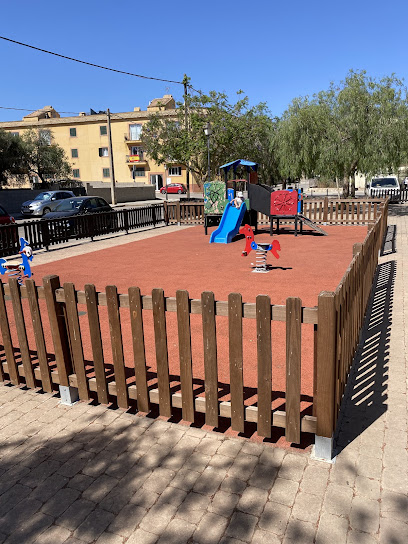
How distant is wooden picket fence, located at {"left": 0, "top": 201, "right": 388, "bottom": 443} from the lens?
287cm

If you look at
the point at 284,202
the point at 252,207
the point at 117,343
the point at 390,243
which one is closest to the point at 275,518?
the point at 117,343

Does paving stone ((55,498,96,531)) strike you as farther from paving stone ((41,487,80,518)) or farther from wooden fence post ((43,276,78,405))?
wooden fence post ((43,276,78,405))

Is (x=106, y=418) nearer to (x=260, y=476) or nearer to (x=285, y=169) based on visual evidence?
(x=260, y=476)

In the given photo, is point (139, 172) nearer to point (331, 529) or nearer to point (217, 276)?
point (217, 276)

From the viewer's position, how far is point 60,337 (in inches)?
147

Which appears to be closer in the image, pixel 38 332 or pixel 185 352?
pixel 185 352

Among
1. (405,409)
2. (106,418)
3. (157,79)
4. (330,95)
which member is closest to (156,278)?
(106,418)

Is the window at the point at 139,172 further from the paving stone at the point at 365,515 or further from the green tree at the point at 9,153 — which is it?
the paving stone at the point at 365,515

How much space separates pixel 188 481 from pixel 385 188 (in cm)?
3013

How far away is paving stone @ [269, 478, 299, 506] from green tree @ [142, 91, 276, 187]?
2509 centimetres

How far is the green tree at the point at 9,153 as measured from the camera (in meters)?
39.1

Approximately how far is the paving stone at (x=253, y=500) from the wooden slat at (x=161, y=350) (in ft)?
3.40

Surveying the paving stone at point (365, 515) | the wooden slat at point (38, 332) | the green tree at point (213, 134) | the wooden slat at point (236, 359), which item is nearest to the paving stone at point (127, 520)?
the wooden slat at point (236, 359)

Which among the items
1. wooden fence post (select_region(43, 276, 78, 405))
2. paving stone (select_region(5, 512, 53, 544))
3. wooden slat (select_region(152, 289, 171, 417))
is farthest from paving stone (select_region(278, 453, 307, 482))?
wooden fence post (select_region(43, 276, 78, 405))
